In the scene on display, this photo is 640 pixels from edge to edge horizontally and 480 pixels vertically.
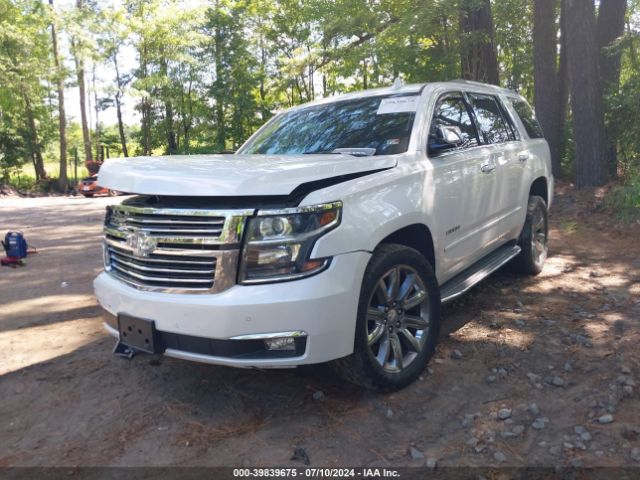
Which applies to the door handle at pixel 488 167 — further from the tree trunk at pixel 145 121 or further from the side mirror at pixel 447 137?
the tree trunk at pixel 145 121

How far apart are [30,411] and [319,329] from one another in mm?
2027

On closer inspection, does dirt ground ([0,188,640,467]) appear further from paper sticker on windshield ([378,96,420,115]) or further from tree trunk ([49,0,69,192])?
tree trunk ([49,0,69,192])

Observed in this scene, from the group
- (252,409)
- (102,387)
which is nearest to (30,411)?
(102,387)

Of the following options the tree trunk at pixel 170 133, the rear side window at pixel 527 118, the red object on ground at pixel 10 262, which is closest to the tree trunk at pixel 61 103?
the tree trunk at pixel 170 133

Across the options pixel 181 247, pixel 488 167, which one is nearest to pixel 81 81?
pixel 488 167

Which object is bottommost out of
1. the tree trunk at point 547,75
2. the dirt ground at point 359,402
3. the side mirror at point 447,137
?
the dirt ground at point 359,402

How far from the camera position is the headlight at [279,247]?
2.74 m

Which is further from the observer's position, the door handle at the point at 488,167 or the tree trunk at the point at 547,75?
the tree trunk at the point at 547,75

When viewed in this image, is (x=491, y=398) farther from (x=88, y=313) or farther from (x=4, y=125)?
(x=4, y=125)

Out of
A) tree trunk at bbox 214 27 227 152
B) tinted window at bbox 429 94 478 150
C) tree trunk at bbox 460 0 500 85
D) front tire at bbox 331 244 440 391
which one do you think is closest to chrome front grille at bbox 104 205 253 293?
front tire at bbox 331 244 440 391

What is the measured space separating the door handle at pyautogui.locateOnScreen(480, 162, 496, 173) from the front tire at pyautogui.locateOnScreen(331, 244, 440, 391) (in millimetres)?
1371

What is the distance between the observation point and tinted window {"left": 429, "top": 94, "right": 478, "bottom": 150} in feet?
13.5

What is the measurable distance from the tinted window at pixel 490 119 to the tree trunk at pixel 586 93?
5.82 m

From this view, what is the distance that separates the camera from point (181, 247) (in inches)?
112
